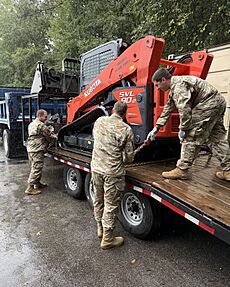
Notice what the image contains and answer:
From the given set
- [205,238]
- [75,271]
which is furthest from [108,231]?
[205,238]

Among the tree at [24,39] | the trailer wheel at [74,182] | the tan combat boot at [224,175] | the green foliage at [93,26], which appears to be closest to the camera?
the tan combat boot at [224,175]

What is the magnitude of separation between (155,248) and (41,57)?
2073 centimetres

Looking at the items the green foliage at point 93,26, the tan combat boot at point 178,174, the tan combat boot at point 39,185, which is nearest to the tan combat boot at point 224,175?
the tan combat boot at point 178,174

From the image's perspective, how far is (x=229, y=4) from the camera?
6590 millimetres

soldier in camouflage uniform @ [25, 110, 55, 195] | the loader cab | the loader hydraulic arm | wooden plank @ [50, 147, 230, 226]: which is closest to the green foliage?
the loader cab

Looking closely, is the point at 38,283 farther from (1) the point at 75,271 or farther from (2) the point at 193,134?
(2) the point at 193,134

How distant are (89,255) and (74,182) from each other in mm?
2183

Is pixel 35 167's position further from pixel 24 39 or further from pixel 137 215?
pixel 24 39

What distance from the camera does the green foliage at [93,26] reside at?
289 inches

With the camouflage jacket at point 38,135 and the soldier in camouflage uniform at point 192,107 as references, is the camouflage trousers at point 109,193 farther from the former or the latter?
the camouflage jacket at point 38,135

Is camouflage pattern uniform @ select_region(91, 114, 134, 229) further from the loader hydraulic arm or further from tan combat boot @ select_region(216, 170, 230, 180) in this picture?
tan combat boot @ select_region(216, 170, 230, 180)

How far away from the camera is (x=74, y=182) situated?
17.0 ft

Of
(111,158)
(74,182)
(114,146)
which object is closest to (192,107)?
(114,146)

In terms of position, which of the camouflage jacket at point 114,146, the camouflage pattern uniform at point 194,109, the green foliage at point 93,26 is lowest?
the camouflage jacket at point 114,146
